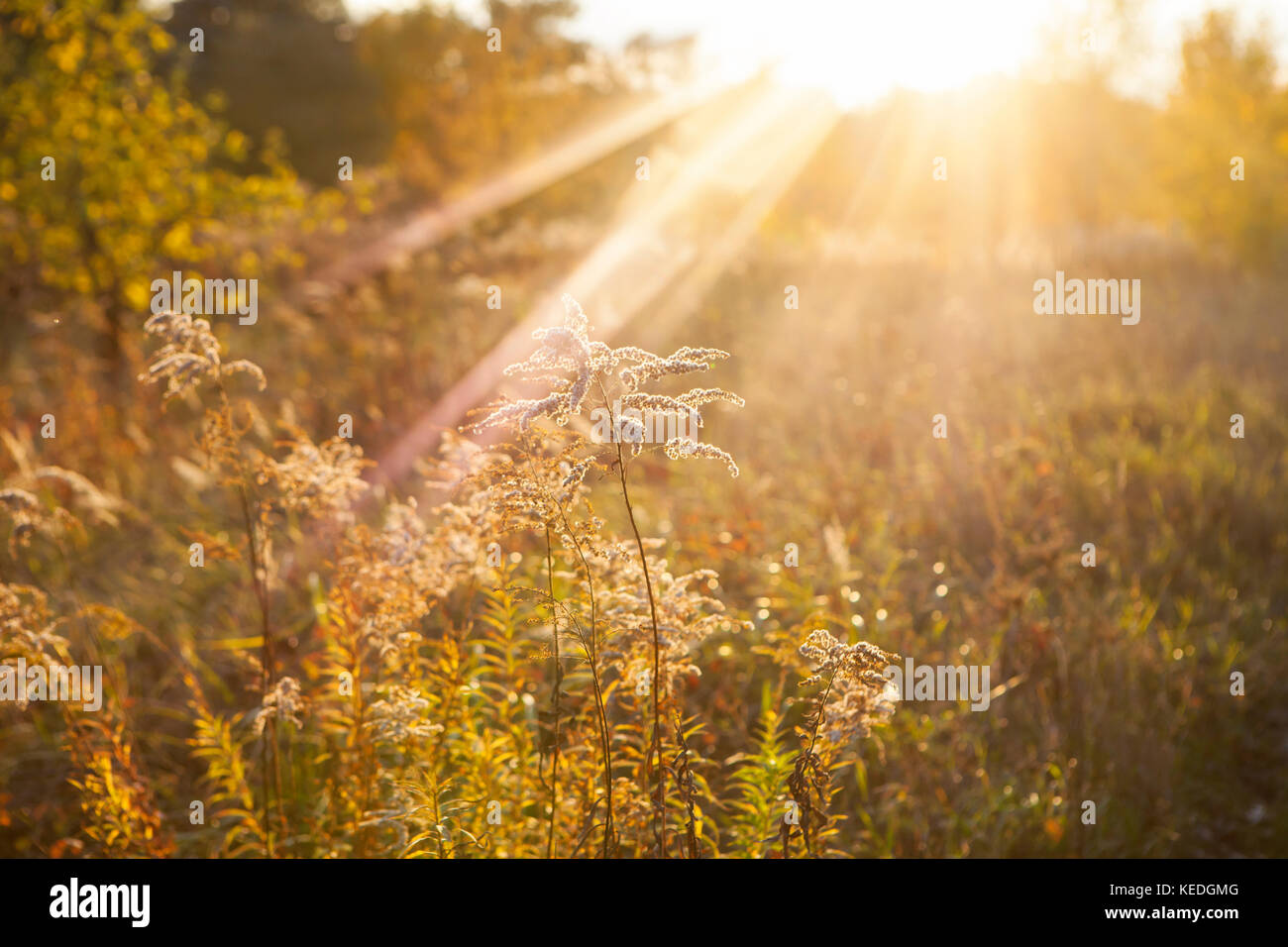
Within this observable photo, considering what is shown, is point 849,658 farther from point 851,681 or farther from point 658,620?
point 658,620

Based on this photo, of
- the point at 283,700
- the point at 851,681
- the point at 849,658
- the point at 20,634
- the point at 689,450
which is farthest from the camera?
the point at 20,634

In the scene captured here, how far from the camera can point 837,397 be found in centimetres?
744

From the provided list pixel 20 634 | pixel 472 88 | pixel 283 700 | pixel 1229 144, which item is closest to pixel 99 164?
pixel 20 634

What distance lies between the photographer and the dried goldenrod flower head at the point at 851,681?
1860mm

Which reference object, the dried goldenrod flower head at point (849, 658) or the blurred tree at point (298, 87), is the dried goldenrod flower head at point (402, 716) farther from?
the blurred tree at point (298, 87)

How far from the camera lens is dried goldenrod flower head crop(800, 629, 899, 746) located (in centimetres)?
186

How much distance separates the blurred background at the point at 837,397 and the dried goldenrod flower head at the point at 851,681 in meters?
1.33

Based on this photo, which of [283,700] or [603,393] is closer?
[603,393]

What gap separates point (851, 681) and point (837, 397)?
18.8 feet

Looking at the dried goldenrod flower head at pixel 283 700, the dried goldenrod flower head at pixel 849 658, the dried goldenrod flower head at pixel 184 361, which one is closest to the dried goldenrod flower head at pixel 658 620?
the dried goldenrod flower head at pixel 849 658
